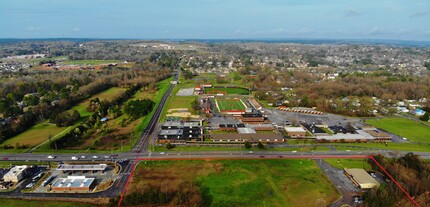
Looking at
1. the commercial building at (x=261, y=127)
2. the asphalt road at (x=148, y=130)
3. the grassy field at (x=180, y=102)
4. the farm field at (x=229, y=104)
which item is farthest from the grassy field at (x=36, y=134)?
the commercial building at (x=261, y=127)

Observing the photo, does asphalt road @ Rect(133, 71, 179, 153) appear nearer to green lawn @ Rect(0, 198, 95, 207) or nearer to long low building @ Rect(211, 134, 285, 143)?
long low building @ Rect(211, 134, 285, 143)

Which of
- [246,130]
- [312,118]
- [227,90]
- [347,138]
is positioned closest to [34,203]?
[246,130]

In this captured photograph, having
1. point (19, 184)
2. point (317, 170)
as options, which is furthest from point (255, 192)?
point (19, 184)

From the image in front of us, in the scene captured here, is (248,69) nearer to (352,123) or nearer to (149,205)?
(352,123)

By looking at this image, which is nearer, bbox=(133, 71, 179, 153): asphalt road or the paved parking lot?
bbox=(133, 71, 179, 153): asphalt road

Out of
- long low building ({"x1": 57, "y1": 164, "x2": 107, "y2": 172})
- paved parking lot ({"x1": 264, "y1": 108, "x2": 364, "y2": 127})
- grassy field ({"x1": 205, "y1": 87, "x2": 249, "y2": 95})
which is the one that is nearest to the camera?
long low building ({"x1": 57, "y1": 164, "x2": 107, "y2": 172})

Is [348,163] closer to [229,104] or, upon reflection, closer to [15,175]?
[229,104]

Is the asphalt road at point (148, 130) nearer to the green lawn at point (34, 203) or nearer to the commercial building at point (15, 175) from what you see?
the green lawn at point (34, 203)

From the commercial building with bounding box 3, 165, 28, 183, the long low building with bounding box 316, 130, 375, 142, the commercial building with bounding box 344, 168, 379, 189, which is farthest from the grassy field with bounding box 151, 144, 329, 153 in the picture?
the commercial building with bounding box 3, 165, 28, 183
